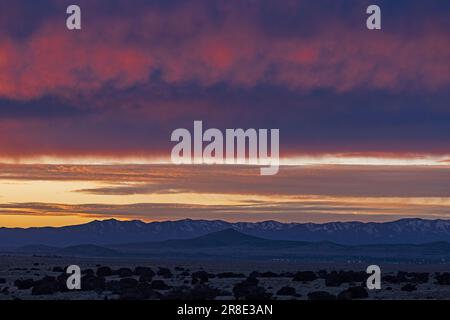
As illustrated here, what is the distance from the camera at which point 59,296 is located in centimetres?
5281

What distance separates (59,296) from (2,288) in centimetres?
930

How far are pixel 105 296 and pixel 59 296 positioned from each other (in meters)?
2.92

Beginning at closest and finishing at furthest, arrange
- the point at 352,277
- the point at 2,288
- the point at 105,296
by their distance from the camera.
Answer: the point at 105,296 → the point at 2,288 → the point at 352,277
